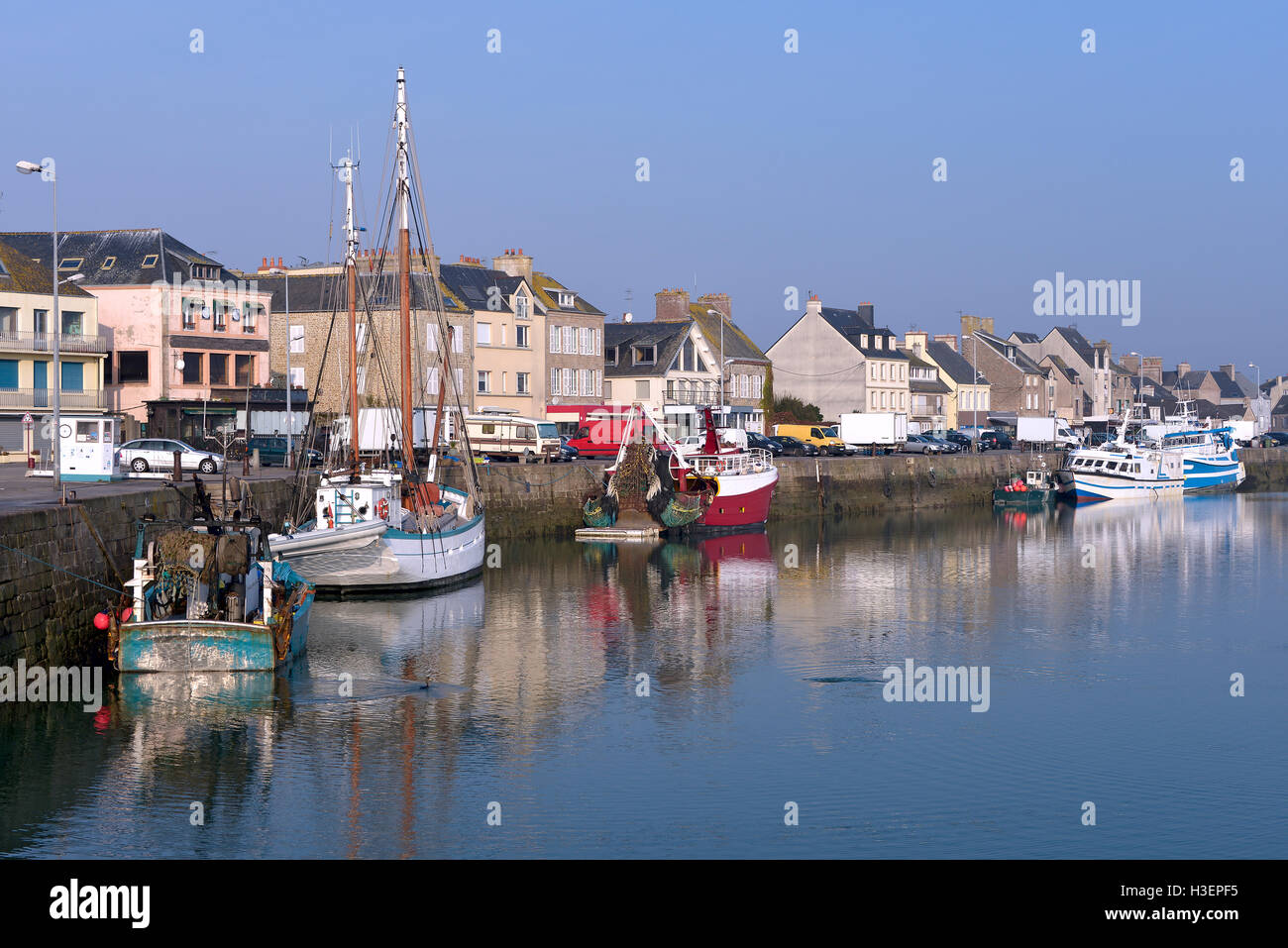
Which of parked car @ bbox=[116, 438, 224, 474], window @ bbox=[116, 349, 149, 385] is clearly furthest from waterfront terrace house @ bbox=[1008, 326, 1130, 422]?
parked car @ bbox=[116, 438, 224, 474]

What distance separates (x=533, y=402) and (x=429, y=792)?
188 ft

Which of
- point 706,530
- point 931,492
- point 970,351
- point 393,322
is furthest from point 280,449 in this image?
point 970,351

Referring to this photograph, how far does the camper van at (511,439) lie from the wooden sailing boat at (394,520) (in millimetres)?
19106

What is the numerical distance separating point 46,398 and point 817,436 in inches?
1569

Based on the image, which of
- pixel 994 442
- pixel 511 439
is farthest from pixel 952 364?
pixel 511 439

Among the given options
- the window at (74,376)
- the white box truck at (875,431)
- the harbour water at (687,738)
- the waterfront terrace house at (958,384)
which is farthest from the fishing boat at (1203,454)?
the window at (74,376)

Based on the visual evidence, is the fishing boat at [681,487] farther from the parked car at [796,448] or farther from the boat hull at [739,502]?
the parked car at [796,448]

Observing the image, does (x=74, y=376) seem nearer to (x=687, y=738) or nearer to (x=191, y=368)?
(x=191, y=368)

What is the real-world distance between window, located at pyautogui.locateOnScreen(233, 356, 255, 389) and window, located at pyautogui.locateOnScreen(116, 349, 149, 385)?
12.9 ft

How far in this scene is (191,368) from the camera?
61500mm

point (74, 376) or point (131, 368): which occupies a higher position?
point (131, 368)

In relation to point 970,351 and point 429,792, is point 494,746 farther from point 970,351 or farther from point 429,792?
point 970,351

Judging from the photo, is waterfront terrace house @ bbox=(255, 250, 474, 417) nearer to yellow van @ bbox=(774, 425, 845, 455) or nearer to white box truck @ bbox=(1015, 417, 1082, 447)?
yellow van @ bbox=(774, 425, 845, 455)

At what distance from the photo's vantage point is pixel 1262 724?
73.8 ft
